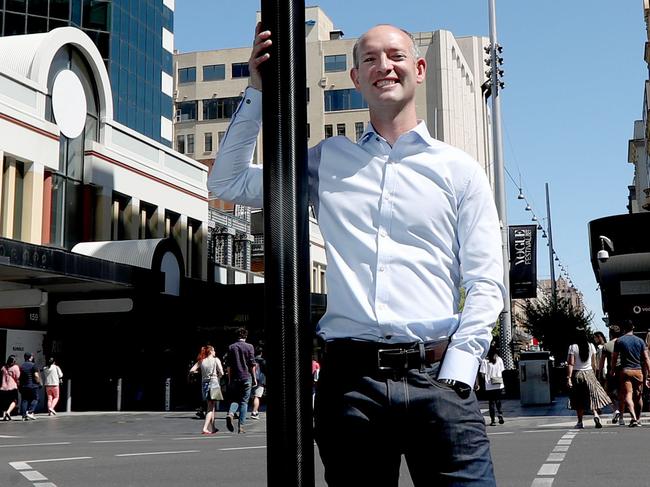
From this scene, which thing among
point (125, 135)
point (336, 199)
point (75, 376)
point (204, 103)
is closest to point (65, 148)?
point (125, 135)

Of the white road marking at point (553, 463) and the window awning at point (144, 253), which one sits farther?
the window awning at point (144, 253)

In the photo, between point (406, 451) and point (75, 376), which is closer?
point (406, 451)

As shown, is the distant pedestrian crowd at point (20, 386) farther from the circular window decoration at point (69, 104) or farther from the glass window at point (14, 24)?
the glass window at point (14, 24)

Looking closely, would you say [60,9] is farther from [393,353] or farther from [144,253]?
[393,353]

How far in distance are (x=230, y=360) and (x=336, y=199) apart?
49.4ft

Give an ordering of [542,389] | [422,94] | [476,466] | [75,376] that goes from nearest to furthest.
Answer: [476,466] → [542,389] → [75,376] → [422,94]

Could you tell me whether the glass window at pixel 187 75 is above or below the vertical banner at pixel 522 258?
above

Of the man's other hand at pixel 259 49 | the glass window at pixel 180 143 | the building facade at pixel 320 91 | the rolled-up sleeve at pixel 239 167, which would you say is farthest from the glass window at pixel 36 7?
the glass window at pixel 180 143

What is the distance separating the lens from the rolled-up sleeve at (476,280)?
108 inches

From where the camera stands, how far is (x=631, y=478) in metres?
9.16

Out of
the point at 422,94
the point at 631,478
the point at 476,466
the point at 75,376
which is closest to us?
the point at 476,466

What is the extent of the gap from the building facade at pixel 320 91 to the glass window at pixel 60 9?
37.4 metres

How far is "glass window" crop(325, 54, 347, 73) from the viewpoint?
7919 cm

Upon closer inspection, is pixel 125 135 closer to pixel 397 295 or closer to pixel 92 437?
pixel 92 437
